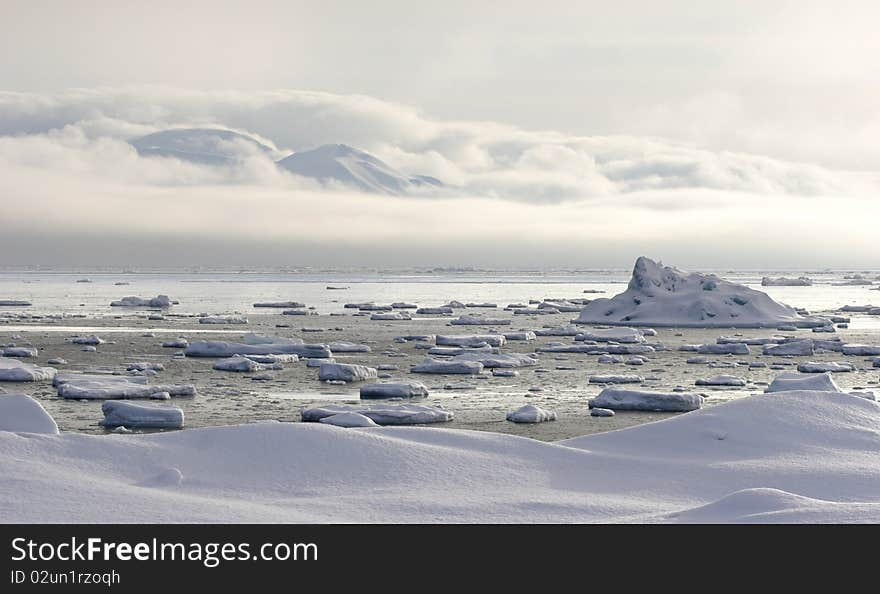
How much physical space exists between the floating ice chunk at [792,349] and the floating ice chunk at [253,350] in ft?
36.7

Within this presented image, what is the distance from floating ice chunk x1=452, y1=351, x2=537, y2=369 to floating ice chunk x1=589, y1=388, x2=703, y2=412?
22.6 ft

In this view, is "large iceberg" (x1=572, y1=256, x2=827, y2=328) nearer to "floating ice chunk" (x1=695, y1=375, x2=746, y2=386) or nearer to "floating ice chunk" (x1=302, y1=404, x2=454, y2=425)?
"floating ice chunk" (x1=695, y1=375, x2=746, y2=386)

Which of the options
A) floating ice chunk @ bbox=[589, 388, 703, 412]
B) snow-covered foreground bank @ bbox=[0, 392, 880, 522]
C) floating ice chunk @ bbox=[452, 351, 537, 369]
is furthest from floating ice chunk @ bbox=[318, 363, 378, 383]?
snow-covered foreground bank @ bbox=[0, 392, 880, 522]

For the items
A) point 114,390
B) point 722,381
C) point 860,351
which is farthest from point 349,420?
point 860,351

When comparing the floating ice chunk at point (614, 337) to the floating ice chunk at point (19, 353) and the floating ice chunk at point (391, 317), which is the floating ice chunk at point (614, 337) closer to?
the floating ice chunk at point (391, 317)

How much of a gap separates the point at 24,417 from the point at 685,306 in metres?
31.8

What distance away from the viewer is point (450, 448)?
9492 mm

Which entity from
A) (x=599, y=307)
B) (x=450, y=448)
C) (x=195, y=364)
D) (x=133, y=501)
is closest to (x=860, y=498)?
(x=450, y=448)

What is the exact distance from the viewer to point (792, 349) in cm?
2625

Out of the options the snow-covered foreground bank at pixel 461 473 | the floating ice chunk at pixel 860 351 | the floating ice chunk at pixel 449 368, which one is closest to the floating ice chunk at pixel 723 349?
the floating ice chunk at pixel 860 351

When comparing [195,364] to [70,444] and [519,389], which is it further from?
[70,444]

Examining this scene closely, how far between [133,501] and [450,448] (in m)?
3.32

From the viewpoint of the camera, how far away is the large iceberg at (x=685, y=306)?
3819 cm

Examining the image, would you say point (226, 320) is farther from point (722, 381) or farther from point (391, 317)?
point (722, 381)
